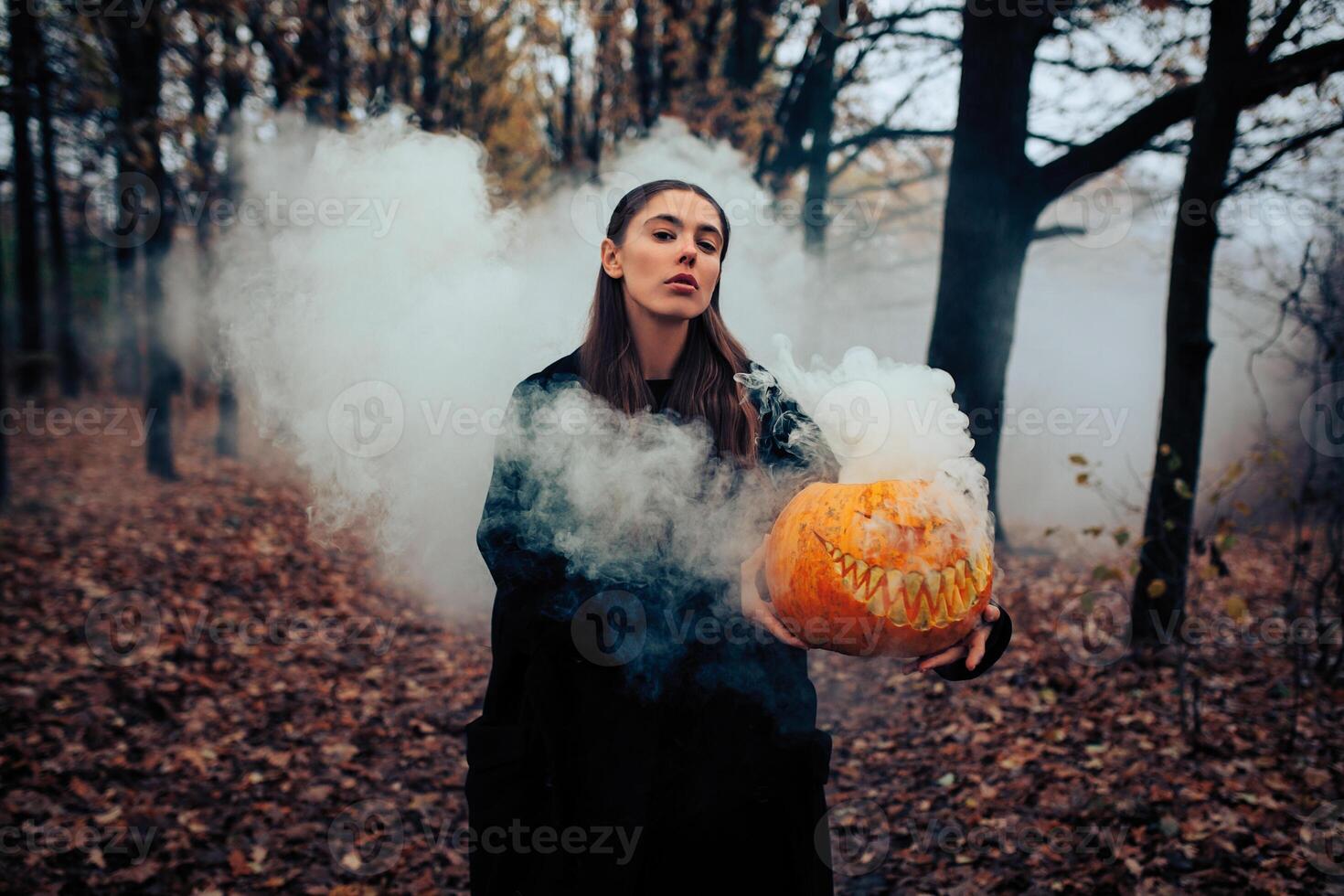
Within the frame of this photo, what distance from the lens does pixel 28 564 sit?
8477 millimetres

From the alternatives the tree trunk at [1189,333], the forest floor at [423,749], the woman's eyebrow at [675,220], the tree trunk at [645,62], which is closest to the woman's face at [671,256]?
the woman's eyebrow at [675,220]

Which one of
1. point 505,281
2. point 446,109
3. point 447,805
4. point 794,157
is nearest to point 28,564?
point 447,805

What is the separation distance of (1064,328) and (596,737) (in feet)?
102

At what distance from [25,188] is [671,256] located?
53.9 feet

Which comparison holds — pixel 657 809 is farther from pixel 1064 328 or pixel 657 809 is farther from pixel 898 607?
pixel 1064 328

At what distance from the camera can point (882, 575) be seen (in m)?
2.05

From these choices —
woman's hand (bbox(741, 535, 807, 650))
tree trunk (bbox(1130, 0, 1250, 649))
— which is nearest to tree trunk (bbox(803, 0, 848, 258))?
tree trunk (bbox(1130, 0, 1250, 649))

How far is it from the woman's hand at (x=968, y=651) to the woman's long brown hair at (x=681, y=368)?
2.49ft

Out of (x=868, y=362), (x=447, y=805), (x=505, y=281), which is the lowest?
(x=447, y=805)

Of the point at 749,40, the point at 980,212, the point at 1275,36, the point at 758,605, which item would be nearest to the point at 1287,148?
the point at 1275,36

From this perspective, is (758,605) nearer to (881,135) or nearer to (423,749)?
(423,749)

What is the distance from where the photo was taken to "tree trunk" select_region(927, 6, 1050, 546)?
5.55 m

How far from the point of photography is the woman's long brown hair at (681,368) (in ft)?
7.81

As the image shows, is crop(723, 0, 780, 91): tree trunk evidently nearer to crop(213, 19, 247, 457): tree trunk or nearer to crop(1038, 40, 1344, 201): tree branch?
crop(1038, 40, 1344, 201): tree branch
